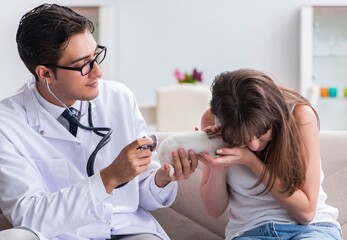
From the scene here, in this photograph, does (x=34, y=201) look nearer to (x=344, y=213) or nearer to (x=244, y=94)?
(x=244, y=94)

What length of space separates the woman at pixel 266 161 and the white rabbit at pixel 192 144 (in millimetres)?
22

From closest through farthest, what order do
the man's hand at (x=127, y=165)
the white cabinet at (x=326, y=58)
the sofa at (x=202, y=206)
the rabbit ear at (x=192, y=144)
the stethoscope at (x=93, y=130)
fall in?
the man's hand at (x=127, y=165) → the rabbit ear at (x=192, y=144) → the stethoscope at (x=93, y=130) → the sofa at (x=202, y=206) → the white cabinet at (x=326, y=58)

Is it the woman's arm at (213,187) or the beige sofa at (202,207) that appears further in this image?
the beige sofa at (202,207)

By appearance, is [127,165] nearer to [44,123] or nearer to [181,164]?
[181,164]

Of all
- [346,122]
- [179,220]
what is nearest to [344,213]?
[179,220]

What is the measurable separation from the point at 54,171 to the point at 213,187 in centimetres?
47

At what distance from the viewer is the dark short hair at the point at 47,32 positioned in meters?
2.04

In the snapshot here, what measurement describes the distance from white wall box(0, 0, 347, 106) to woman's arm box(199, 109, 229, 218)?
451 centimetres

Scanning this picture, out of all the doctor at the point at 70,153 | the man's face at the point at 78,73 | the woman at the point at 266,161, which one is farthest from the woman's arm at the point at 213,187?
the man's face at the point at 78,73

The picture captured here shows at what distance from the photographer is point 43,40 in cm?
205

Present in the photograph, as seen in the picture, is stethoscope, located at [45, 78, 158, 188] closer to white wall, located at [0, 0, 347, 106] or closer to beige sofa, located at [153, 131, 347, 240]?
beige sofa, located at [153, 131, 347, 240]

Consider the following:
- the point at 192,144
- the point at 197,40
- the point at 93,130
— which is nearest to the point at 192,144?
the point at 192,144

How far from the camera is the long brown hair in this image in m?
1.90

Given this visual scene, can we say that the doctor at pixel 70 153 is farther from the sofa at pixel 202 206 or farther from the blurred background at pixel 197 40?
the blurred background at pixel 197 40
